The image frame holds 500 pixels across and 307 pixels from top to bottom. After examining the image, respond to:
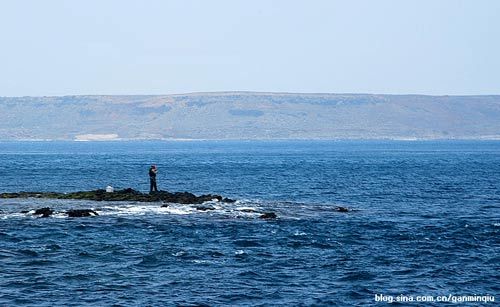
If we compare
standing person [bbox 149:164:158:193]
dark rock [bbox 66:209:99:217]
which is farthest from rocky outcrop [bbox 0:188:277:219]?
dark rock [bbox 66:209:99:217]

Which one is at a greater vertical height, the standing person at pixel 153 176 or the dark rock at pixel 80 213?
the standing person at pixel 153 176

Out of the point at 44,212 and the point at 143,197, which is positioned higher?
the point at 44,212

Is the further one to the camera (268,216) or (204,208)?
(204,208)

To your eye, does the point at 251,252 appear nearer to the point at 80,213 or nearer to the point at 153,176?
the point at 80,213

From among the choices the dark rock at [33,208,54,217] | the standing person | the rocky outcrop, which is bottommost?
the rocky outcrop

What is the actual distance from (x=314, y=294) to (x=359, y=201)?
1358 inches

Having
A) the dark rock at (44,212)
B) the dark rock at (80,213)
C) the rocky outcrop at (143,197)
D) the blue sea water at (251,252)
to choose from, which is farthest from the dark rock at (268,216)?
the dark rock at (44,212)

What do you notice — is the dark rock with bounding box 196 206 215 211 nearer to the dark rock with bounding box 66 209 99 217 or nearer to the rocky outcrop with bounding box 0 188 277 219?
the rocky outcrop with bounding box 0 188 277 219

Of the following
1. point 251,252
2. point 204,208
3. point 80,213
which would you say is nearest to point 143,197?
point 204,208

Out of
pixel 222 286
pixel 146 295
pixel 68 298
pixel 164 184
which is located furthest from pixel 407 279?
pixel 164 184

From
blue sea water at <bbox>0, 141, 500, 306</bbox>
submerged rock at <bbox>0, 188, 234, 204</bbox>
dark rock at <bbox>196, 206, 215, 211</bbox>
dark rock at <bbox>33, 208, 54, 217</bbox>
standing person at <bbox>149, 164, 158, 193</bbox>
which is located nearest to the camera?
blue sea water at <bbox>0, 141, 500, 306</bbox>

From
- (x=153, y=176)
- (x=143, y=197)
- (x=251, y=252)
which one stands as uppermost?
(x=153, y=176)

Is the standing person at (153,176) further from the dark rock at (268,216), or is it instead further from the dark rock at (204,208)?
the dark rock at (268,216)

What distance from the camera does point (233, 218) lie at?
158ft
